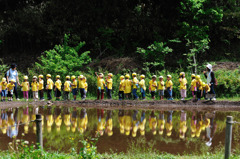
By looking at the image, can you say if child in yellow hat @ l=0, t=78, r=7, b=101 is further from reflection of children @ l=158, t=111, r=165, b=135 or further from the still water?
reflection of children @ l=158, t=111, r=165, b=135

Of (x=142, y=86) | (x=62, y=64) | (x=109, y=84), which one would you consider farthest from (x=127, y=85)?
(x=62, y=64)

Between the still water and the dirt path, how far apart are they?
1.22 meters

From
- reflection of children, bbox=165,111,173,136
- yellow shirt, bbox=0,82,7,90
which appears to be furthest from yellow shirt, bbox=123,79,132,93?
yellow shirt, bbox=0,82,7,90

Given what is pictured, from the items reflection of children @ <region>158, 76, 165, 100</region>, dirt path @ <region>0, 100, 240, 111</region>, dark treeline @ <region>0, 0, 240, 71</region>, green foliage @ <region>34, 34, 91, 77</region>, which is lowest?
dirt path @ <region>0, 100, 240, 111</region>

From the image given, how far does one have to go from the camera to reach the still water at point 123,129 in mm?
7961

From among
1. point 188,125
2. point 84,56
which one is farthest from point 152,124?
point 84,56

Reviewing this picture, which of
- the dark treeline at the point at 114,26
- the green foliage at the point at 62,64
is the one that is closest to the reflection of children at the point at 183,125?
the green foliage at the point at 62,64

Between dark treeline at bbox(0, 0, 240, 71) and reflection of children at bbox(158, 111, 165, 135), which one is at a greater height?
dark treeline at bbox(0, 0, 240, 71)

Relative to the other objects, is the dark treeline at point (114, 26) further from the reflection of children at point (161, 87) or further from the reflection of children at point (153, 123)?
the reflection of children at point (153, 123)

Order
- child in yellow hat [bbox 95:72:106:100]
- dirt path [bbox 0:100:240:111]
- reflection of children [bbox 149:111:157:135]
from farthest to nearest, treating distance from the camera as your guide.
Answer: child in yellow hat [bbox 95:72:106:100] < dirt path [bbox 0:100:240:111] < reflection of children [bbox 149:111:157:135]

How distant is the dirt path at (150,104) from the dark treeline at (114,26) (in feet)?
27.1

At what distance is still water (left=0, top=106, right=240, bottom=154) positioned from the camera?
7961mm

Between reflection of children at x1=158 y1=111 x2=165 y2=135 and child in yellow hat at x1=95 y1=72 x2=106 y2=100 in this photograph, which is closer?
reflection of children at x1=158 y1=111 x2=165 y2=135

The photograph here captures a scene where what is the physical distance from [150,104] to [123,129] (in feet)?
19.5
